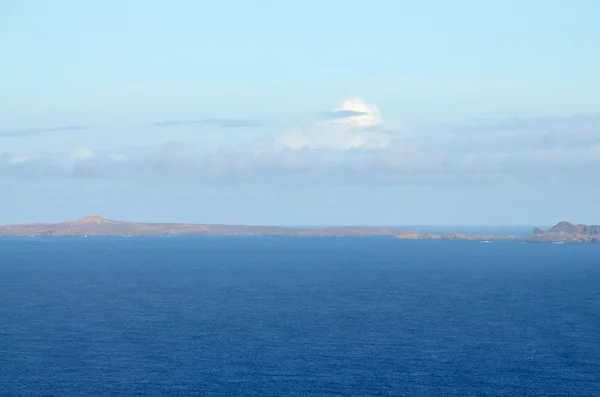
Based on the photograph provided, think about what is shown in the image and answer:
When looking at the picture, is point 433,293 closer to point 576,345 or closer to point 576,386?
point 576,345

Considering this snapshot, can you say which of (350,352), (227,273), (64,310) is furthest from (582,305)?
(227,273)

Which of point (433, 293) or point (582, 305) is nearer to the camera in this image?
point (582, 305)

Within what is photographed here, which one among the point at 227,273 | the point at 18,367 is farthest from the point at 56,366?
the point at 227,273

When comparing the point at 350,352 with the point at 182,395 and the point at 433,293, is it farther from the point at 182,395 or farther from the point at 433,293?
the point at 433,293

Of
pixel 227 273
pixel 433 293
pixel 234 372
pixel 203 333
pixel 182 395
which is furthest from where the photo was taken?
pixel 227 273

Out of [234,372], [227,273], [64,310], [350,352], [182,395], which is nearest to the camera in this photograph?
[182,395]

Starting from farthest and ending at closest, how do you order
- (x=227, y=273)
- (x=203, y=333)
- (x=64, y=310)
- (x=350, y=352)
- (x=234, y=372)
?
(x=227, y=273) → (x=64, y=310) → (x=203, y=333) → (x=350, y=352) → (x=234, y=372)
